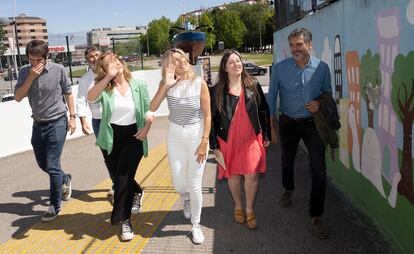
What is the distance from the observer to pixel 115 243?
4.03 metres

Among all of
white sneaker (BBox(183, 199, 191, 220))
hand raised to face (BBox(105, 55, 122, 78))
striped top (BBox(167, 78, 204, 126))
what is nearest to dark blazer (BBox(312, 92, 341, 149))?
striped top (BBox(167, 78, 204, 126))

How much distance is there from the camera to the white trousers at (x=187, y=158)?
383 centimetres

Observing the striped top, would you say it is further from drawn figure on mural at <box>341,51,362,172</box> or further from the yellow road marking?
drawn figure on mural at <box>341,51,362,172</box>

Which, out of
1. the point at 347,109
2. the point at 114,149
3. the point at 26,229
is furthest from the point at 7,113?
the point at 347,109

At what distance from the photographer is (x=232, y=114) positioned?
160 inches

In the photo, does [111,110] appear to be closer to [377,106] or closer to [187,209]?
[187,209]

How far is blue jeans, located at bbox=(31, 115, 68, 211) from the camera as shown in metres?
4.65

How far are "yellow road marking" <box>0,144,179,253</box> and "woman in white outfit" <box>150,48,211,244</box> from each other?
0.75m

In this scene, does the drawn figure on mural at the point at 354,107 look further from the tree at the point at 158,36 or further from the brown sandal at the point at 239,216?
the tree at the point at 158,36

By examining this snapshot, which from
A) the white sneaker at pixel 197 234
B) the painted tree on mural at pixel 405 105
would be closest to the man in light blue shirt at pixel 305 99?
the painted tree on mural at pixel 405 105

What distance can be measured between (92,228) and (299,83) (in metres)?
2.67

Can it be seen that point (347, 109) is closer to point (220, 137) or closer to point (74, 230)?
point (220, 137)

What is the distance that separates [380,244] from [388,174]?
63 centimetres

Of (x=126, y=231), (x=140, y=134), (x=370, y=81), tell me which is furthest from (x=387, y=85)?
(x=126, y=231)
